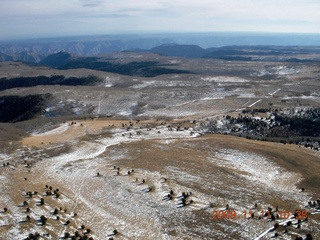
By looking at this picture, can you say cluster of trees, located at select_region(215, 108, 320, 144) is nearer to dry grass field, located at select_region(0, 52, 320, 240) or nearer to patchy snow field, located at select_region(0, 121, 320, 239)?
dry grass field, located at select_region(0, 52, 320, 240)

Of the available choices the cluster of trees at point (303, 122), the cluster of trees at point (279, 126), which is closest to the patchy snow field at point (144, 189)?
the cluster of trees at point (279, 126)

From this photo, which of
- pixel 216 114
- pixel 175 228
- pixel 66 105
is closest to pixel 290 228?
pixel 175 228

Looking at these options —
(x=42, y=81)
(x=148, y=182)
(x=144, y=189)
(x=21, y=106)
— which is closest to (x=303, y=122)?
(x=148, y=182)

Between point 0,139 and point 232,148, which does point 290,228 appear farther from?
point 0,139

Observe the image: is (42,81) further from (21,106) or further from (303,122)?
(303,122)

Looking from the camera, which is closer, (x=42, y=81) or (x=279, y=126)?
(x=279, y=126)

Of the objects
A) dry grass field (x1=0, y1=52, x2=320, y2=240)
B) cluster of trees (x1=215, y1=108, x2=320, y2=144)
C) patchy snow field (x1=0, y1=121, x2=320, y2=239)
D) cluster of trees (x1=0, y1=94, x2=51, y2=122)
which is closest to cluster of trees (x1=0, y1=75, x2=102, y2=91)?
cluster of trees (x1=0, y1=94, x2=51, y2=122)

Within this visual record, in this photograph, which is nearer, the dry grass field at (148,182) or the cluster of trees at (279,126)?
the dry grass field at (148,182)

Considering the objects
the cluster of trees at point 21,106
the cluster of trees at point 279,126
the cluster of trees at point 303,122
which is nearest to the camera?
the cluster of trees at point 279,126

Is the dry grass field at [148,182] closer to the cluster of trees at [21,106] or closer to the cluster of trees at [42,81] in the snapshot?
the cluster of trees at [21,106]

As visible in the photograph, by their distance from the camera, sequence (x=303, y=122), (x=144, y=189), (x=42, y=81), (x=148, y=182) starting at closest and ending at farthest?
(x=144, y=189) < (x=148, y=182) < (x=303, y=122) < (x=42, y=81)

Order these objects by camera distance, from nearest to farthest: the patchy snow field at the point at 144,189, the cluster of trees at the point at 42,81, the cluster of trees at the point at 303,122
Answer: the patchy snow field at the point at 144,189, the cluster of trees at the point at 303,122, the cluster of trees at the point at 42,81
